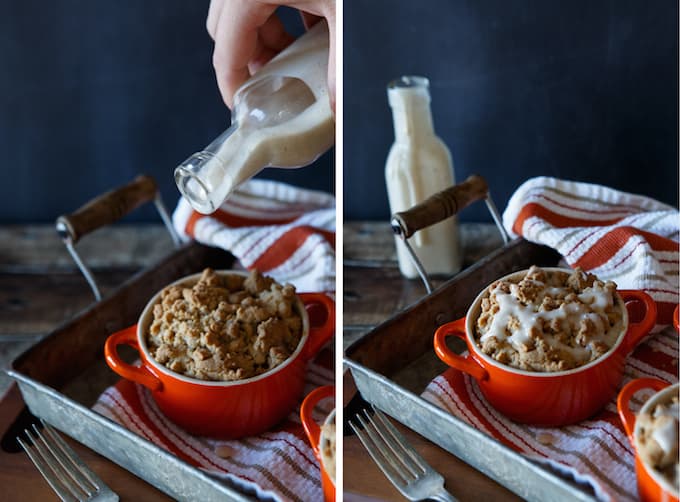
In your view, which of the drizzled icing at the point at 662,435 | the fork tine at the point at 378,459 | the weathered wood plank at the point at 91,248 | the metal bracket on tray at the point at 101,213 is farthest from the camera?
the weathered wood plank at the point at 91,248

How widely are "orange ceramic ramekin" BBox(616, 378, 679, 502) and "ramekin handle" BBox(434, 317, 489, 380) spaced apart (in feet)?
0.25

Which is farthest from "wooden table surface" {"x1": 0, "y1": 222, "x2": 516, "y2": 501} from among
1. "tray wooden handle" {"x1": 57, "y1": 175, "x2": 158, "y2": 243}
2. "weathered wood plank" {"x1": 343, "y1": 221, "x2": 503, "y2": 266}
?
"tray wooden handle" {"x1": 57, "y1": 175, "x2": 158, "y2": 243}

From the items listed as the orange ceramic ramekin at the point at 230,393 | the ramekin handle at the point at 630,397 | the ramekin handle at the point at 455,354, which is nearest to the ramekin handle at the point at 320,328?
the orange ceramic ramekin at the point at 230,393

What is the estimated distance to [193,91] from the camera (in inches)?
30.3

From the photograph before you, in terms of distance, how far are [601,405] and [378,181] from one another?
0.23 metres

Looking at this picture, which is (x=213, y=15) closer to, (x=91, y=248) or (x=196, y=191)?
(x=196, y=191)

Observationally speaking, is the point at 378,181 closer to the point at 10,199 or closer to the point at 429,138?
the point at 429,138

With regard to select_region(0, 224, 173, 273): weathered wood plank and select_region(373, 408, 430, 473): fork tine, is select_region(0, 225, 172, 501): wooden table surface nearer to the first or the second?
select_region(0, 224, 173, 273): weathered wood plank

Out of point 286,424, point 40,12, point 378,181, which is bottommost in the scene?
point 286,424

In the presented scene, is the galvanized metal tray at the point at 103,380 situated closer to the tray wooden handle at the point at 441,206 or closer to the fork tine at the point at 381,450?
the fork tine at the point at 381,450

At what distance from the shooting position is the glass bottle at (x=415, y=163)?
0.56 m

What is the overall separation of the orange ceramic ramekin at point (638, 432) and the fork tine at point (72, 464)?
31cm

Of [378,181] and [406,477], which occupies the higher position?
[378,181]

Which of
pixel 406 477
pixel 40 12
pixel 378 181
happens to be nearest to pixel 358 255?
pixel 378 181
